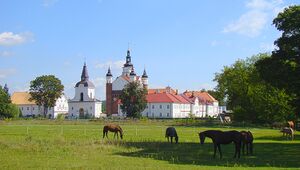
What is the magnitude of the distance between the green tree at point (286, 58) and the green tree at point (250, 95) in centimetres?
2952

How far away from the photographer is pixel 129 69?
568 feet

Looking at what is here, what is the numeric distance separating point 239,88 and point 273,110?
883 inches

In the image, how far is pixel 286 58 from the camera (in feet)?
123

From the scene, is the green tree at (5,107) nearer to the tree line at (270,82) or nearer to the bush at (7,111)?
the bush at (7,111)

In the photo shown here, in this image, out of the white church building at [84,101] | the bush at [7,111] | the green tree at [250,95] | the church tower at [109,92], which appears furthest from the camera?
the white church building at [84,101]

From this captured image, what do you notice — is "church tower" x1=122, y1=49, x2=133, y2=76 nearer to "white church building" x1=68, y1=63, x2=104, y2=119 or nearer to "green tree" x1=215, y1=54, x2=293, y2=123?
"white church building" x1=68, y1=63, x2=104, y2=119

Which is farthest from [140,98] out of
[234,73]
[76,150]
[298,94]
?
[76,150]

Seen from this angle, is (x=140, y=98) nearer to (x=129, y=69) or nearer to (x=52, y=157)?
(x=129, y=69)

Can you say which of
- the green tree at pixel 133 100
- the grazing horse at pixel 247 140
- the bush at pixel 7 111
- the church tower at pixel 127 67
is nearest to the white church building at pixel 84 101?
the church tower at pixel 127 67

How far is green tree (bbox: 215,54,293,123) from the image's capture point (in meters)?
77.8

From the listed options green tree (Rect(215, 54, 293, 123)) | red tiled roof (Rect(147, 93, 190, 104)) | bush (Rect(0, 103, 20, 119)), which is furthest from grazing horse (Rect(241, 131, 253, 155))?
red tiled roof (Rect(147, 93, 190, 104))

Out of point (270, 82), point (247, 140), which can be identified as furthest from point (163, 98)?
point (247, 140)

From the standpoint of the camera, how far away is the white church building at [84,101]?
169 meters

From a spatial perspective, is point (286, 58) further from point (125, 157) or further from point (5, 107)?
point (5, 107)
